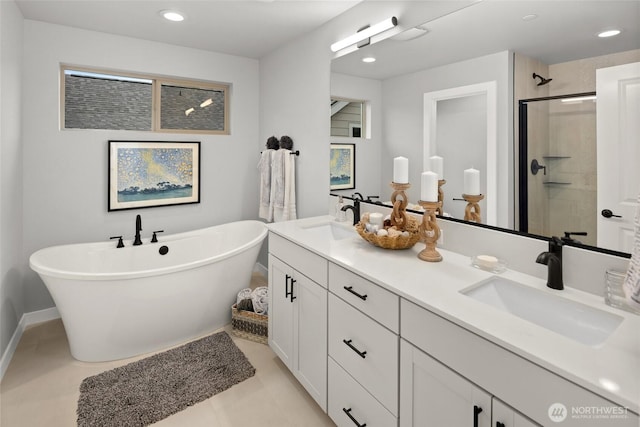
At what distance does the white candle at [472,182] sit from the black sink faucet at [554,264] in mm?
461

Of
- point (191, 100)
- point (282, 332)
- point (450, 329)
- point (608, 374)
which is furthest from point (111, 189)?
point (608, 374)

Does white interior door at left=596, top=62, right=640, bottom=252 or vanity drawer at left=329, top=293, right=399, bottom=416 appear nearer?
white interior door at left=596, top=62, right=640, bottom=252

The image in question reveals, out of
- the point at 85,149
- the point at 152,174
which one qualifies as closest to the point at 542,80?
the point at 152,174

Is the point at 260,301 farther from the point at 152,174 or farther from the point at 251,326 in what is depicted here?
the point at 152,174

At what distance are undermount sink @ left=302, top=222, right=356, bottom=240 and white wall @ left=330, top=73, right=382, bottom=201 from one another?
0.29 meters

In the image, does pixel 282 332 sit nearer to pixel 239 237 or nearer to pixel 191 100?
pixel 239 237

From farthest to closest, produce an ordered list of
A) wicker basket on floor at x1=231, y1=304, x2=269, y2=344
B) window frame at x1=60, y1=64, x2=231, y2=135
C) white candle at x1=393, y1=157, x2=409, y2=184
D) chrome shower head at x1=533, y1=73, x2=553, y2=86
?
window frame at x1=60, y1=64, x2=231, y2=135
wicker basket on floor at x1=231, y1=304, x2=269, y2=344
white candle at x1=393, y1=157, x2=409, y2=184
chrome shower head at x1=533, y1=73, x2=553, y2=86

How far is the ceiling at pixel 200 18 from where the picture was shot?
241 centimetres

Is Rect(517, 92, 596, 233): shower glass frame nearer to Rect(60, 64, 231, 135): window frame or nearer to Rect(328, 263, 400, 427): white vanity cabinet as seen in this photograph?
Rect(328, 263, 400, 427): white vanity cabinet

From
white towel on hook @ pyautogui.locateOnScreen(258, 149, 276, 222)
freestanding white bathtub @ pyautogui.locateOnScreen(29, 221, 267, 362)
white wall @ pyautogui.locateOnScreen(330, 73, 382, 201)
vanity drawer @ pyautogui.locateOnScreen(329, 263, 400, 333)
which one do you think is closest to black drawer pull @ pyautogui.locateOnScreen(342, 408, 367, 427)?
vanity drawer @ pyautogui.locateOnScreen(329, 263, 400, 333)

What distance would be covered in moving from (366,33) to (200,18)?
1409mm

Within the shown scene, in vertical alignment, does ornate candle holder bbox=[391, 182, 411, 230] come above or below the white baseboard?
above

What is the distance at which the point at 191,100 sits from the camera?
358 cm

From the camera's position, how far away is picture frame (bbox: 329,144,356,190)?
2.48m
